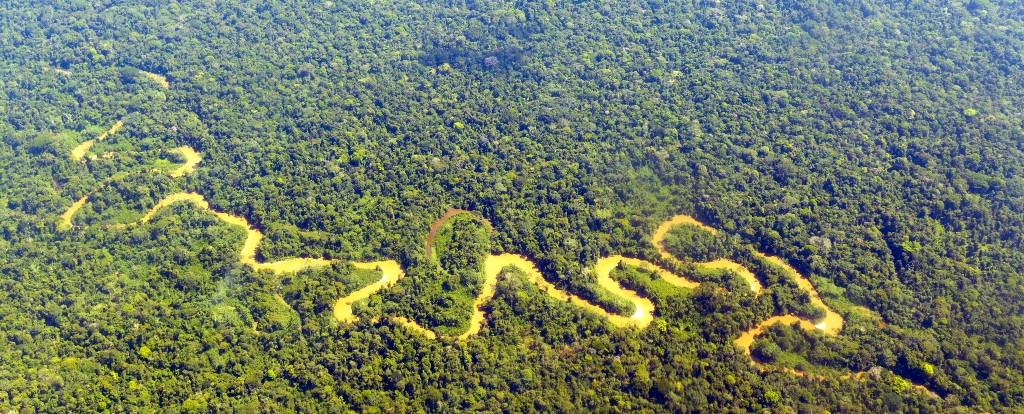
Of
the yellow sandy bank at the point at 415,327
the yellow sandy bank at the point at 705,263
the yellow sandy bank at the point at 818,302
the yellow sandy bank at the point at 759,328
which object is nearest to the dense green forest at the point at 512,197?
the yellow sandy bank at the point at 415,327

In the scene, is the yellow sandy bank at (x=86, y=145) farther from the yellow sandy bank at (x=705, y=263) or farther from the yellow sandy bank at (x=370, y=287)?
the yellow sandy bank at (x=705, y=263)

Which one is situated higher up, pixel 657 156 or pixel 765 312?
pixel 657 156

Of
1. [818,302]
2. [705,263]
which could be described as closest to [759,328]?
[818,302]

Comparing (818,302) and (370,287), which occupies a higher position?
(818,302)

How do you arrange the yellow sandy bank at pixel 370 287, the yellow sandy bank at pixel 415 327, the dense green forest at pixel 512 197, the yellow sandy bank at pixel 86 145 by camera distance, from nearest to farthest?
1. the dense green forest at pixel 512 197
2. the yellow sandy bank at pixel 415 327
3. the yellow sandy bank at pixel 370 287
4. the yellow sandy bank at pixel 86 145

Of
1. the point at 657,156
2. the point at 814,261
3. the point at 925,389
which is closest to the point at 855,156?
the point at 814,261

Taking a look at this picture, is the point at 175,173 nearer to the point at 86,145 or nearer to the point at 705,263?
the point at 86,145

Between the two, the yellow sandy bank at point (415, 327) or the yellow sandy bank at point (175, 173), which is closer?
the yellow sandy bank at point (415, 327)

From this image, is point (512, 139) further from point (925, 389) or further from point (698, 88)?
point (925, 389)

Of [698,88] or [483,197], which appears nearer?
[483,197]
